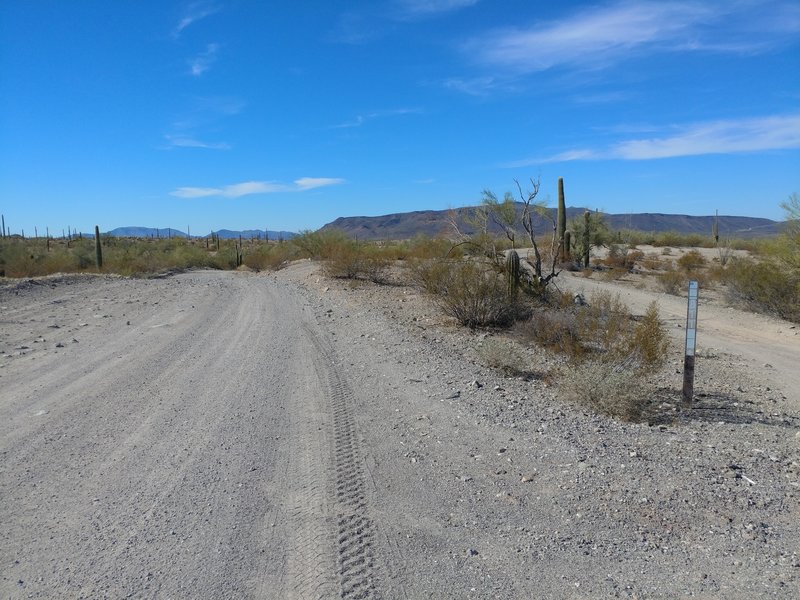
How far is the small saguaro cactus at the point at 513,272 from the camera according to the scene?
48.5 feet

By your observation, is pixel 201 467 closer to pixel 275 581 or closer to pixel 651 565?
pixel 275 581

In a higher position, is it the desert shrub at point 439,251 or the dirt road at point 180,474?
the desert shrub at point 439,251

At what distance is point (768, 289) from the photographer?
18.7 meters

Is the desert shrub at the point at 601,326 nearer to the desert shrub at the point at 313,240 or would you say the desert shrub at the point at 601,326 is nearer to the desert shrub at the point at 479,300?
the desert shrub at the point at 479,300

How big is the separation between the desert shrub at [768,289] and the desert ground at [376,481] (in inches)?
299

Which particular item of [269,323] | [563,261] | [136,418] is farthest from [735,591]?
[563,261]

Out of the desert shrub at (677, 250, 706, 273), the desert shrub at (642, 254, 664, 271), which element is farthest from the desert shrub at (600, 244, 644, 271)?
the desert shrub at (677, 250, 706, 273)

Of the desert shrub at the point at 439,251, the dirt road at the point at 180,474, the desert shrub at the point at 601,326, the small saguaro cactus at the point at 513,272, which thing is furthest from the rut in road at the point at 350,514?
the desert shrub at the point at 439,251

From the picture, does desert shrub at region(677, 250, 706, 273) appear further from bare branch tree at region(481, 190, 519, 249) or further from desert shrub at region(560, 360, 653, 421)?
desert shrub at region(560, 360, 653, 421)

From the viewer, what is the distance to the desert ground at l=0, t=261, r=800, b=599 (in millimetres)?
4121

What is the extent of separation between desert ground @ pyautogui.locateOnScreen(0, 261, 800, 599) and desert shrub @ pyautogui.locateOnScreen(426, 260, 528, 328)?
2.69 meters

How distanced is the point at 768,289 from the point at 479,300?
33.4ft

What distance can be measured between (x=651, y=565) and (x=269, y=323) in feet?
40.3

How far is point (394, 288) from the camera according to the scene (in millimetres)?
22406
